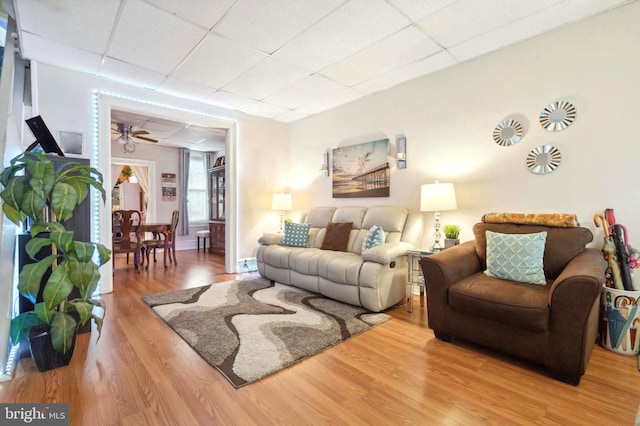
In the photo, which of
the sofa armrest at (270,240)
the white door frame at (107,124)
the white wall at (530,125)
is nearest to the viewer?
the white wall at (530,125)

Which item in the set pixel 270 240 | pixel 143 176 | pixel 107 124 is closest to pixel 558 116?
pixel 270 240

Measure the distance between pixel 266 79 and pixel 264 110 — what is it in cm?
113

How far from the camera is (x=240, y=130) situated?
4.77 m

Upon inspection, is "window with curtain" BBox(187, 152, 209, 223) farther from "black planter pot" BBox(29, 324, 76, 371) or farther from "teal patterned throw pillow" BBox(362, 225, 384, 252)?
"black planter pot" BBox(29, 324, 76, 371)

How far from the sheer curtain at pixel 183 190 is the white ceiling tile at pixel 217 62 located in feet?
13.6

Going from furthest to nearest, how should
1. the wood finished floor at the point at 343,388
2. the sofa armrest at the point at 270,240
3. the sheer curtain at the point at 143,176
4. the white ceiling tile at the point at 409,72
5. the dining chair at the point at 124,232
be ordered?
the sheer curtain at the point at 143,176 → the dining chair at the point at 124,232 → the sofa armrest at the point at 270,240 → the white ceiling tile at the point at 409,72 → the wood finished floor at the point at 343,388

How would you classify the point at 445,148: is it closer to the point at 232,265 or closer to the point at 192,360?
the point at 192,360

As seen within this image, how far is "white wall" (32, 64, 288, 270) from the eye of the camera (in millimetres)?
3291

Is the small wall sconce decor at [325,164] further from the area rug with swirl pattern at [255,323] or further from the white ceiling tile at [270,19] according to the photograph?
the white ceiling tile at [270,19]

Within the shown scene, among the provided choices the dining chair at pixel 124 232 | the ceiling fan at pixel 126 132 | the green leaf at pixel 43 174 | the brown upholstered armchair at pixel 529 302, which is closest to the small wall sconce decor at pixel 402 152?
the brown upholstered armchair at pixel 529 302

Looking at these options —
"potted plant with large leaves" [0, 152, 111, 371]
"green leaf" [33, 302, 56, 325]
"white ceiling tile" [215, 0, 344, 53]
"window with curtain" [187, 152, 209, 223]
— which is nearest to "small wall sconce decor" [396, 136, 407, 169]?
"white ceiling tile" [215, 0, 344, 53]

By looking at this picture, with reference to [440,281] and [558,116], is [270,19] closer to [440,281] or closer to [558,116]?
[440,281]

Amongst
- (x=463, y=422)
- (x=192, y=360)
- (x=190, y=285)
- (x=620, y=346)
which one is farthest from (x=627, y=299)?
(x=190, y=285)

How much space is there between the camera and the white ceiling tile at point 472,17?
225cm
